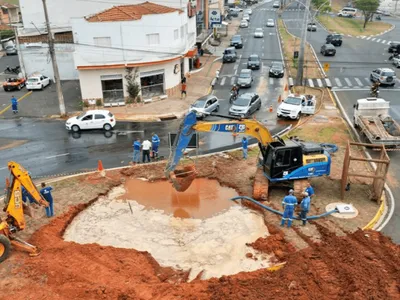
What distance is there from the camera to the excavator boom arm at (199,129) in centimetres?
1820

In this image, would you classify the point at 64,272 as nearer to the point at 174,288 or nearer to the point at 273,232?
the point at 174,288

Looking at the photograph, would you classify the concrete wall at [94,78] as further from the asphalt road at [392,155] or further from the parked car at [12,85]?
the asphalt road at [392,155]

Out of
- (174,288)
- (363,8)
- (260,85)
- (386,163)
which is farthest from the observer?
(363,8)

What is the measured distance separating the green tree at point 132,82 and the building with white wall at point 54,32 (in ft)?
35.4

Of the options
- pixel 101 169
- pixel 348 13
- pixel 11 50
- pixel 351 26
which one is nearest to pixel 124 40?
pixel 101 169

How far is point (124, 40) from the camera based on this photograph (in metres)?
34.8

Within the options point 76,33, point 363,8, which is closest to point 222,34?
point 363,8

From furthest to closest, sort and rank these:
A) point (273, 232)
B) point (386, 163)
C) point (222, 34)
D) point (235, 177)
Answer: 1. point (222, 34)
2. point (235, 177)
3. point (386, 163)
4. point (273, 232)

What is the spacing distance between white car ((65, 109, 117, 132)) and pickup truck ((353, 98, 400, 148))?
57.9ft

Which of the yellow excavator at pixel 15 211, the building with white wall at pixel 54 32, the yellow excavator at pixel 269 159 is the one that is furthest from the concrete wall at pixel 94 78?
the yellow excavator at pixel 15 211

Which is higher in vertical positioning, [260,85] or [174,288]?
[174,288]

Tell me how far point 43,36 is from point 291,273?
132 ft

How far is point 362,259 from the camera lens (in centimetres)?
1408

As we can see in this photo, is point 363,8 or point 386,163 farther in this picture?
point 363,8
